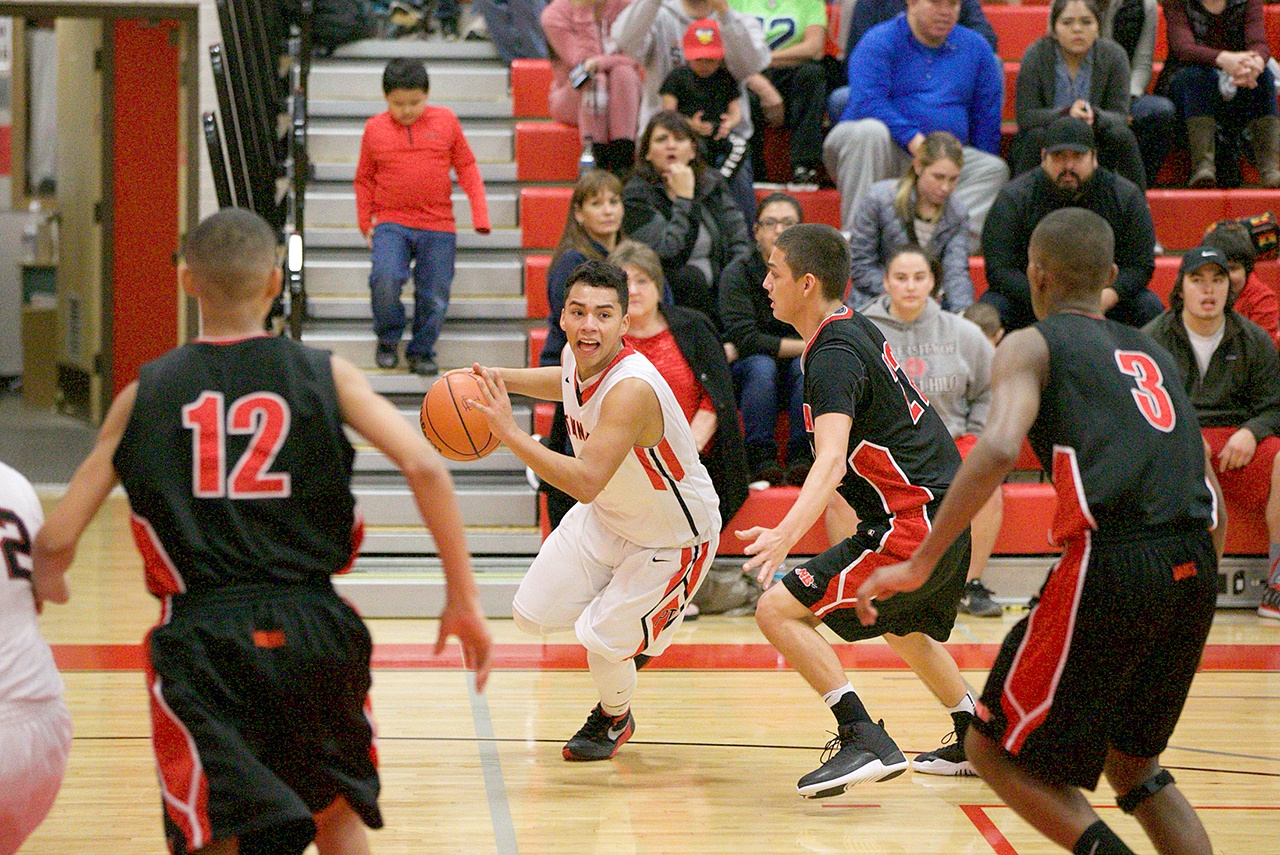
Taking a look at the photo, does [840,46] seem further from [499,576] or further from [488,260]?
[499,576]

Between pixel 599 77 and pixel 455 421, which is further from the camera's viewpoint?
pixel 599 77

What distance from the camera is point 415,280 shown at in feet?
23.5

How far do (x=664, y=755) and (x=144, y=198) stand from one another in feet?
27.2

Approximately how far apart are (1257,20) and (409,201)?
→ 15.8 feet

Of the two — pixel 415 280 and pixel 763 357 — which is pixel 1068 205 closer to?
pixel 763 357

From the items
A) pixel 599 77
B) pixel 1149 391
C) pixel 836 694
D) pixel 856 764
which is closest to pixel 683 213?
pixel 599 77

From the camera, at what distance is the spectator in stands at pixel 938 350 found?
626cm

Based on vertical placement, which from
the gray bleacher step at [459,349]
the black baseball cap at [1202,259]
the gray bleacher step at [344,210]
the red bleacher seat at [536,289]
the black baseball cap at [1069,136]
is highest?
the black baseball cap at [1069,136]

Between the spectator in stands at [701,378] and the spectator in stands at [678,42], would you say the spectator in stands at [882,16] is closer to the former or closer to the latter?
the spectator in stands at [678,42]

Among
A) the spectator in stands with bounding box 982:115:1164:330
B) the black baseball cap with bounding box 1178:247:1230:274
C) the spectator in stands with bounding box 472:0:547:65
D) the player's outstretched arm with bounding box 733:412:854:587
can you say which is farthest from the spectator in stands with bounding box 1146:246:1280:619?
the spectator in stands with bounding box 472:0:547:65

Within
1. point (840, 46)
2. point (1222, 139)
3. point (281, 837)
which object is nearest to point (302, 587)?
point (281, 837)

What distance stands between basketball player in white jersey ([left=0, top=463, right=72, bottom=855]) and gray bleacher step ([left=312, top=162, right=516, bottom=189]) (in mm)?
5732

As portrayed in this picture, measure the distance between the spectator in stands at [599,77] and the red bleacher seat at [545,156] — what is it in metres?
0.34

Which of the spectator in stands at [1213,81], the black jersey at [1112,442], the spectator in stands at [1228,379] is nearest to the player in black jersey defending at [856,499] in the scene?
the black jersey at [1112,442]
